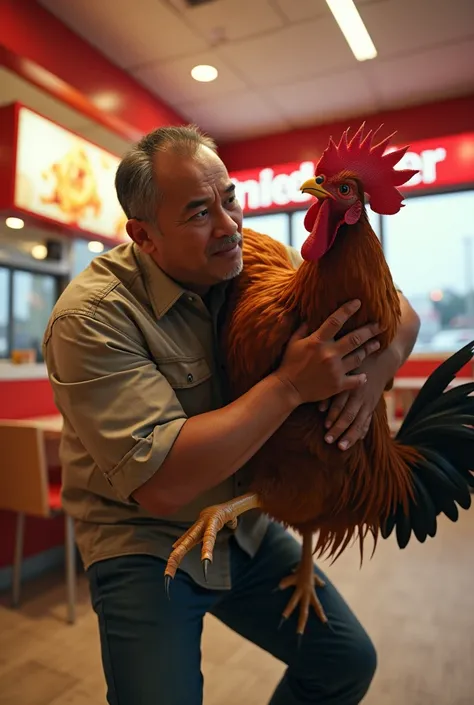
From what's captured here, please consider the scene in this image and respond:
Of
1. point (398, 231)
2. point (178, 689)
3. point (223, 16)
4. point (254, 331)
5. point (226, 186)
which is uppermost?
point (223, 16)

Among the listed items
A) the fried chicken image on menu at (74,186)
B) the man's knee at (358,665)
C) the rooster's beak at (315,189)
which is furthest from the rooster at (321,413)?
the fried chicken image on menu at (74,186)

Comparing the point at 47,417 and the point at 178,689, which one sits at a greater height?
the point at 47,417

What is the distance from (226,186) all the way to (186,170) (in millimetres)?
101

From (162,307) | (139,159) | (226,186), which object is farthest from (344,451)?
(139,159)

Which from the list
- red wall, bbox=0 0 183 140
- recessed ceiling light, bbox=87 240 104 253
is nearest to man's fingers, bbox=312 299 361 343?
red wall, bbox=0 0 183 140

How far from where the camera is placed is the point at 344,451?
1.09m

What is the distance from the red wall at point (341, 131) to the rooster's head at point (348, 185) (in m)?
3.95

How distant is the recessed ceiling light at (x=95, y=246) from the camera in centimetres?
409

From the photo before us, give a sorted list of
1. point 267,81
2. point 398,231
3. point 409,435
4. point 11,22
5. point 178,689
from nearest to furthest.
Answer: point 178,689, point 409,435, point 11,22, point 267,81, point 398,231

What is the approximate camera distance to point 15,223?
3488 millimetres

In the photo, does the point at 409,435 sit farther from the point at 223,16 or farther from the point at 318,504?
the point at 223,16

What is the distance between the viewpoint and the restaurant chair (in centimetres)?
263

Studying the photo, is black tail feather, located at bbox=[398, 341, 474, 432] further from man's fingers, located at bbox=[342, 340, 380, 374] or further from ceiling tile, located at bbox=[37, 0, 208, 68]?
ceiling tile, located at bbox=[37, 0, 208, 68]

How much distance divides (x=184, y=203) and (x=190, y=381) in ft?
1.21
